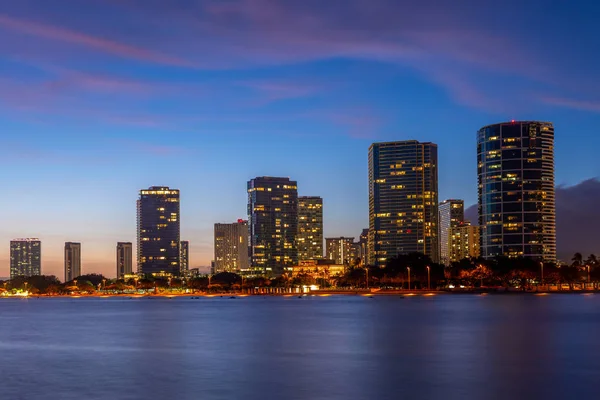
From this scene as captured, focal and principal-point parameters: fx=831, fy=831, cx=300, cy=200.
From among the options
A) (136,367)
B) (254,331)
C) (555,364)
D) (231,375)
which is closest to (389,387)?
(231,375)

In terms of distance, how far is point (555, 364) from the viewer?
60.1 meters

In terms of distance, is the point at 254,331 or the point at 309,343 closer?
the point at 309,343

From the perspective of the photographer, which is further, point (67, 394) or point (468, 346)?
point (468, 346)

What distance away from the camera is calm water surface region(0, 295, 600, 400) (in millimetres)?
48438

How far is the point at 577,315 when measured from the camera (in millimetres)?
125062

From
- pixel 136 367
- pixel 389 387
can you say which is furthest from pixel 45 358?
pixel 389 387

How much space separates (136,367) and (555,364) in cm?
3049

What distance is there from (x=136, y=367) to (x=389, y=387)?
21.0 meters

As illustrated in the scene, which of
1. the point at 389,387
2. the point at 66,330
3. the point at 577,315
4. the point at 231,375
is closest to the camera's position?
the point at 389,387

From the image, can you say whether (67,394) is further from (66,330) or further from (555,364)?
(66,330)

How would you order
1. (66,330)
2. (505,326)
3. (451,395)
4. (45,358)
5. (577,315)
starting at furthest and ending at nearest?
(577,315)
(66,330)
(505,326)
(45,358)
(451,395)

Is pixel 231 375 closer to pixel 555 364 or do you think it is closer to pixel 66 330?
pixel 555 364

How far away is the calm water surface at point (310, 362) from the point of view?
48438 millimetres

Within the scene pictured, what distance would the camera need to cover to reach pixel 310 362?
6347 centimetres
